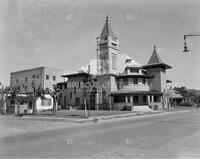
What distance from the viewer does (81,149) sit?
9.21m

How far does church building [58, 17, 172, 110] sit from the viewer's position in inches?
1914

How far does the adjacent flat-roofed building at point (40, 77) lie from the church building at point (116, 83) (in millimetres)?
14316

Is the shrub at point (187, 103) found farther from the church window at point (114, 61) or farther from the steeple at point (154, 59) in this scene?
the church window at point (114, 61)

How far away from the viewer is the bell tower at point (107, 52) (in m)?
52.3

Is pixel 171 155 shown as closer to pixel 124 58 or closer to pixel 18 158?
pixel 18 158

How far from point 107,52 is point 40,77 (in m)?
27.3

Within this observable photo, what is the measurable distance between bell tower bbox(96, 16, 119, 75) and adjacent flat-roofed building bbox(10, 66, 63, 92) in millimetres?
21380

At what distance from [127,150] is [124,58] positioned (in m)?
50.1

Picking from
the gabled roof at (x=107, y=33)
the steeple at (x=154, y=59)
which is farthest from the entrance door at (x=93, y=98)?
the steeple at (x=154, y=59)

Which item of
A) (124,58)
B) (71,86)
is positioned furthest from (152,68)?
(71,86)

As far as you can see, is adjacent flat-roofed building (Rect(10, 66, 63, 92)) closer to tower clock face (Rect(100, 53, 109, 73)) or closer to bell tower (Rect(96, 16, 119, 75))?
bell tower (Rect(96, 16, 119, 75))

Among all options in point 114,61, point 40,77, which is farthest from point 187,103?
point 40,77

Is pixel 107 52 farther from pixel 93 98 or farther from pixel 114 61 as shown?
pixel 93 98

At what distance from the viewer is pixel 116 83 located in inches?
2057
